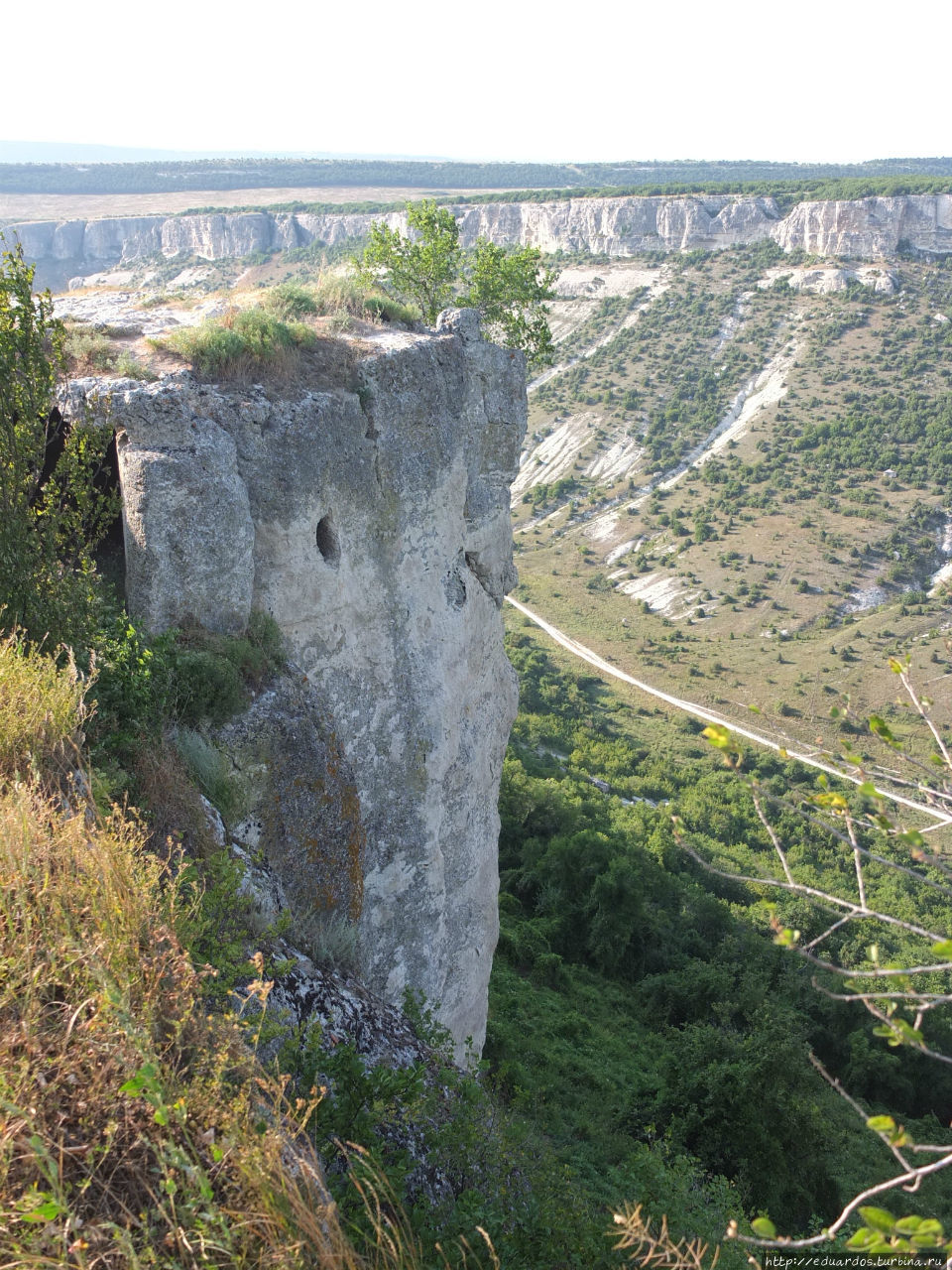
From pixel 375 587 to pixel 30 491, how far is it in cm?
408

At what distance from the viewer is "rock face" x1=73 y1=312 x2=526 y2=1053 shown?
7324mm

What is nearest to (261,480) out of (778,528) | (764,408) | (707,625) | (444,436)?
(444,436)

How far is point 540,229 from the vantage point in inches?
3634

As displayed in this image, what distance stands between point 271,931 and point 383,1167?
133 cm

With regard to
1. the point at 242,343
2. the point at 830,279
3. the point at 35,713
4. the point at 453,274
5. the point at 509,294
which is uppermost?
the point at 830,279

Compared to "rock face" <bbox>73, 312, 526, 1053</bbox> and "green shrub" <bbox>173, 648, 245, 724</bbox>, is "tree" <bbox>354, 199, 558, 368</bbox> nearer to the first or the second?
"rock face" <bbox>73, 312, 526, 1053</bbox>

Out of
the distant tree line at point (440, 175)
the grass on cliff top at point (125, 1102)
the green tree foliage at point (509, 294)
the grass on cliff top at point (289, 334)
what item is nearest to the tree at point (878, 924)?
the grass on cliff top at point (125, 1102)

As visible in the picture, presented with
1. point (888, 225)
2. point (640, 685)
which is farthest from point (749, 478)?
point (888, 225)

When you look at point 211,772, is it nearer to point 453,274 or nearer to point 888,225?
Answer: point 453,274

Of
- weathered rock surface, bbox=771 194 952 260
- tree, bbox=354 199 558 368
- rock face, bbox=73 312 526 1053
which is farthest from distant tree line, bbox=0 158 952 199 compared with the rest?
rock face, bbox=73 312 526 1053

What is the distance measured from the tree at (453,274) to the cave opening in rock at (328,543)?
25.4ft

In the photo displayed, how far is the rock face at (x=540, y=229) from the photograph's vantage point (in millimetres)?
77062

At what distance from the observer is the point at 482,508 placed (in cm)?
1205

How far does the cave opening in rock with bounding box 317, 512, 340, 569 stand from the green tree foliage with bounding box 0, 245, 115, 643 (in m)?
3.05
